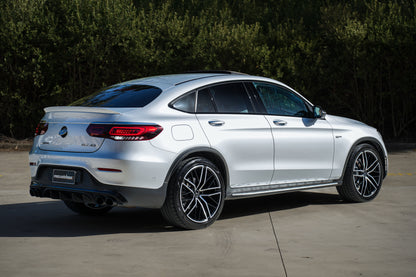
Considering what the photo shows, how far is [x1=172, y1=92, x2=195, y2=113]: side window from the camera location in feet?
22.9

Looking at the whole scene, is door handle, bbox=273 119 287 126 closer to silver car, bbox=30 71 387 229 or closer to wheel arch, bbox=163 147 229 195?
silver car, bbox=30 71 387 229

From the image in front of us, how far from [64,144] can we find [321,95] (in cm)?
1339

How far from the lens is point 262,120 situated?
7637mm

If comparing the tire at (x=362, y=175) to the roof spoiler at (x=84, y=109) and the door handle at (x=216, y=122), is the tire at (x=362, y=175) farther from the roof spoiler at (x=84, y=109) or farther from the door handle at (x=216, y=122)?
the roof spoiler at (x=84, y=109)

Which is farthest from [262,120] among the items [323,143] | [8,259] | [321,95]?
[321,95]

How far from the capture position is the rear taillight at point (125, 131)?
6.42m

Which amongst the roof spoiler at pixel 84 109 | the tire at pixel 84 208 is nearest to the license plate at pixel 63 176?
the roof spoiler at pixel 84 109

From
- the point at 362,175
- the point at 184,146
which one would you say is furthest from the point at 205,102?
the point at 362,175

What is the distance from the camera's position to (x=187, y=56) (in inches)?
745

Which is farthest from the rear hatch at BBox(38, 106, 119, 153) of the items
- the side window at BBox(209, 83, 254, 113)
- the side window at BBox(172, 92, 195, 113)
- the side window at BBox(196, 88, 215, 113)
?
the side window at BBox(209, 83, 254, 113)

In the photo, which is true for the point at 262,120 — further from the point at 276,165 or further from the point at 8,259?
the point at 8,259

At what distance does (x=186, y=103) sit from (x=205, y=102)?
11.1 inches

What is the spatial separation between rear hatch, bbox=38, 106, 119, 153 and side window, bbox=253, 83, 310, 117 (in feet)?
6.96

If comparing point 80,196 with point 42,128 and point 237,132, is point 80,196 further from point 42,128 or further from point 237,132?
point 237,132
